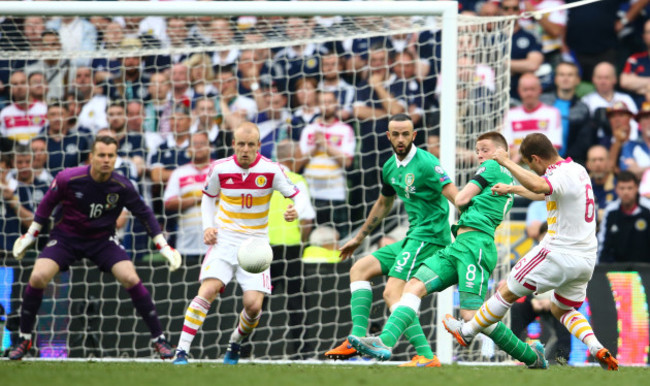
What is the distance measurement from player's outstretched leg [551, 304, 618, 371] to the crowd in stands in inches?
108

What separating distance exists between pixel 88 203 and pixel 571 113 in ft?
17.6

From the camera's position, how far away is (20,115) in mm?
10430

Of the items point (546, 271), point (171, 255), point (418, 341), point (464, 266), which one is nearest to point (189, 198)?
point (171, 255)

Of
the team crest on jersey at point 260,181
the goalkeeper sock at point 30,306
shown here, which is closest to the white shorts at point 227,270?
the team crest on jersey at point 260,181

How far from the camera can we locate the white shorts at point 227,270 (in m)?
7.58

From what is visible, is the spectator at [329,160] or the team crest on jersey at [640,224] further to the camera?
the spectator at [329,160]

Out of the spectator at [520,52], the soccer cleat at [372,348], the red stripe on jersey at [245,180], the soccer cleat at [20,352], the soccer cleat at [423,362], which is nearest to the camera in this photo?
the soccer cleat at [372,348]

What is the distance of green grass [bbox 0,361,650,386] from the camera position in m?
5.23

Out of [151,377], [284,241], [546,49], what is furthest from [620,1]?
[151,377]

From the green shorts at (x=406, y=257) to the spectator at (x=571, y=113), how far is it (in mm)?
3627

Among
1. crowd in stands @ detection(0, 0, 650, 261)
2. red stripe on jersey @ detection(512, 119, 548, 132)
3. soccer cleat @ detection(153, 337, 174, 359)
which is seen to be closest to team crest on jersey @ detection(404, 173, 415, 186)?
crowd in stands @ detection(0, 0, 650, 261)

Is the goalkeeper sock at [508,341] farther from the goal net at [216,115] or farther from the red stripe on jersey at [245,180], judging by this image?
the red stripe on jersey at [245,180]

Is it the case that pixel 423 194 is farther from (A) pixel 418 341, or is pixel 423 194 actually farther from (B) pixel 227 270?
(B) pixel 227 270

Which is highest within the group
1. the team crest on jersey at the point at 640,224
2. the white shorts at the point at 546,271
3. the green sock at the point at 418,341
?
the white shorts at the point at 546,271
